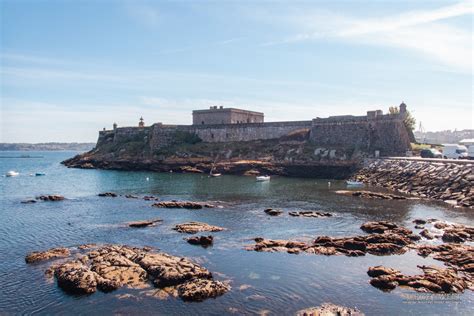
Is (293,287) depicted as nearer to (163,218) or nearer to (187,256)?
(187,256)

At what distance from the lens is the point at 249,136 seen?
9006 centimetres

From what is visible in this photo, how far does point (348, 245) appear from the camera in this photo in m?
26.6

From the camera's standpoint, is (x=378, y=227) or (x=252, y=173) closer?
(x=378, y=227)

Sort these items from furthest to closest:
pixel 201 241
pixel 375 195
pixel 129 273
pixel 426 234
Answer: pixel 375 195, pixel 426 234, pixel 201 241, pixel 129 273

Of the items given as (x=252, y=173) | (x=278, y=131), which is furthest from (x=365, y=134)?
(x=252, y=173)

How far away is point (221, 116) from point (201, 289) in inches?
3123

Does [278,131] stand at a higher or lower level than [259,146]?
higher

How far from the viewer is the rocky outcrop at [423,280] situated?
1968cm

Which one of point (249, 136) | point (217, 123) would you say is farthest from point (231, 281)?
point (217, 123)

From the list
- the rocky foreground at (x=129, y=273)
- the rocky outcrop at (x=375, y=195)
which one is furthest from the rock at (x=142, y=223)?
the rocky outcrop at (x=375, y=195)

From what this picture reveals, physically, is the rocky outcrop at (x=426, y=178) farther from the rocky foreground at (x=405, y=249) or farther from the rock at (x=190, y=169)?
the rock at (x=190, y=169)

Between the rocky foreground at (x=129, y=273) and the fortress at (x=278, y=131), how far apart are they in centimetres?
5788

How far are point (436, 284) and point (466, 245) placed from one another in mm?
8622

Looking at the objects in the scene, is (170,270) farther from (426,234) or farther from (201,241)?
(426,234)
